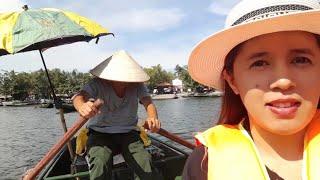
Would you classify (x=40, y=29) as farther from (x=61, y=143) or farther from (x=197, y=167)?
(x=197, y=167)

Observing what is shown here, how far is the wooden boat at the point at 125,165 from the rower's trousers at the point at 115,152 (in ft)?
1.34

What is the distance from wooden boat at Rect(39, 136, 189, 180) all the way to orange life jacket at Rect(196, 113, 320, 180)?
410cm

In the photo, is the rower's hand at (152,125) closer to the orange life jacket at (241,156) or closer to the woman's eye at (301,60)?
the orange life jacket at (241,156)

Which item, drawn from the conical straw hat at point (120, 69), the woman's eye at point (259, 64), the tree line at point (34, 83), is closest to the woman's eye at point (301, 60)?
the woman's eye at point (259, 64)

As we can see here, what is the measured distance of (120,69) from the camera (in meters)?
5.56

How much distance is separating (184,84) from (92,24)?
133291 mm

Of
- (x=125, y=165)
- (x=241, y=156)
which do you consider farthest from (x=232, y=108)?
(x=125, y=165)

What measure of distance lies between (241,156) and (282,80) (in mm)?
380

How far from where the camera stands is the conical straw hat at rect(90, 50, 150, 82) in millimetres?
5488

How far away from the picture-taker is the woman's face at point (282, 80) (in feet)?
5.34

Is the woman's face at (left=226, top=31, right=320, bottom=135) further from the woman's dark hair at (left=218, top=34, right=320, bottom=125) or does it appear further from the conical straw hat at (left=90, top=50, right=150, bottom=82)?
the conical straw hat at (left=90, top=50, right=150, bottom=82)

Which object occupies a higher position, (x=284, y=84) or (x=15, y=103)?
(x=284, y=84)

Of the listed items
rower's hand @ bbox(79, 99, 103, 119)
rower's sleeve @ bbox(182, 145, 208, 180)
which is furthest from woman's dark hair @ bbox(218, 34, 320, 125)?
rower's hand @ bbox(79, 99, 103, 119)

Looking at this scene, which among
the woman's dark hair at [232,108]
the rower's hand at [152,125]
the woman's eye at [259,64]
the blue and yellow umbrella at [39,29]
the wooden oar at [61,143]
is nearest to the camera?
the woman's eye at [259,64]
